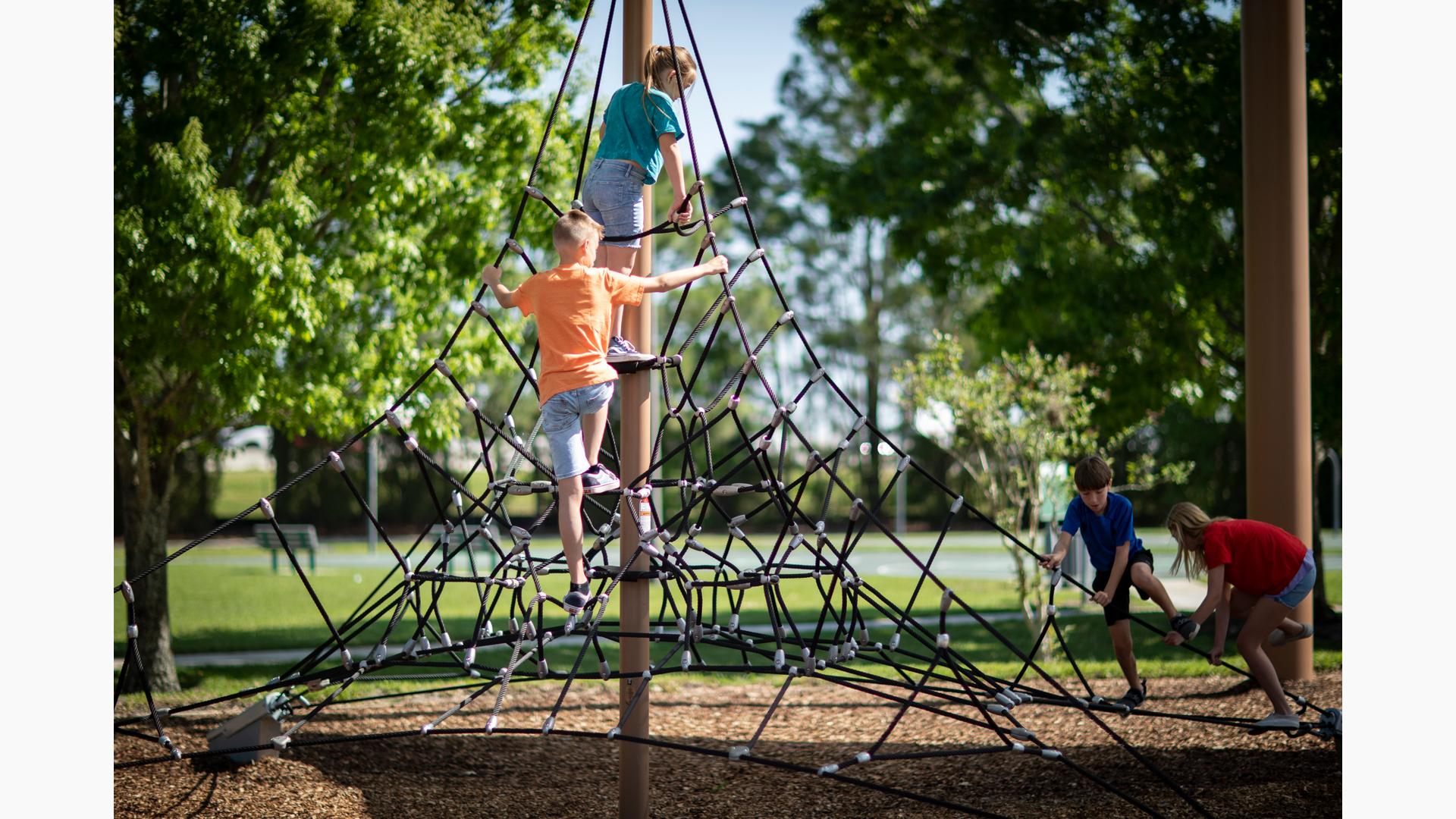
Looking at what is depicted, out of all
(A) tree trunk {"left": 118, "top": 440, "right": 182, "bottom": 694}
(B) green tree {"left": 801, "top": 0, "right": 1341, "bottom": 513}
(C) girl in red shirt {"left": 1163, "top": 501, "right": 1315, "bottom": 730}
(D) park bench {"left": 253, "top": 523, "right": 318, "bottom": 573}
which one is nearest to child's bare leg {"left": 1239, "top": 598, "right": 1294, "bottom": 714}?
(C) girl in red shirt {"left": 1163, "top": 501, "right": 1315, "bottom": 730}

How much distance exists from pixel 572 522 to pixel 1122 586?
2424 millimetres

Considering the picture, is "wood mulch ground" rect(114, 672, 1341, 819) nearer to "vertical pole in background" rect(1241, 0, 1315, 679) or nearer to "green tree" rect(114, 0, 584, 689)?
"vertical pole in background" rect(1241, 0, 1315, 679)

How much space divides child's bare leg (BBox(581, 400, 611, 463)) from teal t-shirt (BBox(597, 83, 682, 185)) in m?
0.98

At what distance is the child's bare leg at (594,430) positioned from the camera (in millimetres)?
4066

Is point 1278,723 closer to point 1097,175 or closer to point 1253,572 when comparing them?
point 1253,572

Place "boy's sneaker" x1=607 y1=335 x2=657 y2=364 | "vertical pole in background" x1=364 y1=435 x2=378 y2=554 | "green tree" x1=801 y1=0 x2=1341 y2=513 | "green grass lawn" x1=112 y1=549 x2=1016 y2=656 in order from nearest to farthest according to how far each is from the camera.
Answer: "boy's sneaker" x1=607 y1=335 x2=657 y2=364 → "green tree" x1=801 y1=0 x2=1341 y2=513 → "green grass lawn" x1=112 y1=549 x2=1016 y2=656 → "vertical pole in background" x1=364 y1=435 x2=378 y2=554

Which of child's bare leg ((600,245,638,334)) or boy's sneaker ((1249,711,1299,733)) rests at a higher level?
child's bare leg ((600,245,638,334))

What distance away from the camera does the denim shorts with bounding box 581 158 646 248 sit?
14.0ft

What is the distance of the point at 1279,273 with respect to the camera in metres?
6.38

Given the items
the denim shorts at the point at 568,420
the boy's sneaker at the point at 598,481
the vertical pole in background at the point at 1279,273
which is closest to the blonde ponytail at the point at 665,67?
the denim shorts at the point at 568,420

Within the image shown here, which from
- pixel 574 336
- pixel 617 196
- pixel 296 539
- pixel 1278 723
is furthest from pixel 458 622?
pixel 1278 723

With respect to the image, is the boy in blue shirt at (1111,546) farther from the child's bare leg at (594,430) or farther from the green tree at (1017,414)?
the green tree at (1017,414)

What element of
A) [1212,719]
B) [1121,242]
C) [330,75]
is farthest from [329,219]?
[1121,242]

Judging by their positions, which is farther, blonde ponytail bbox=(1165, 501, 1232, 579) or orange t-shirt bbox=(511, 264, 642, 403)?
blonde ponytail bbox=(1165, 501, 1232, 579)
